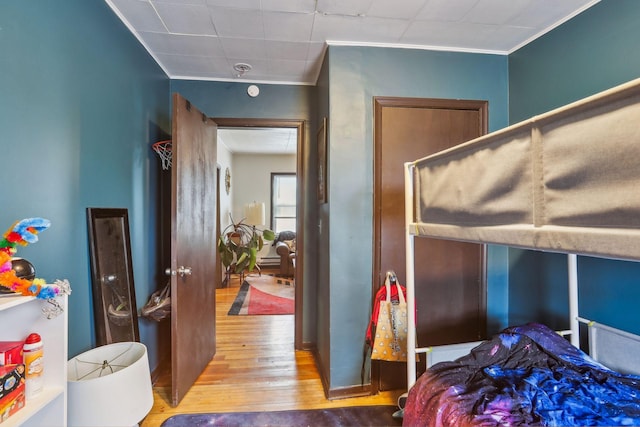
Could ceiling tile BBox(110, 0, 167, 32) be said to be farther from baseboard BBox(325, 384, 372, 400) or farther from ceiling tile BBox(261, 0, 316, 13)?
baseboard BBox(325, 384, 372, 400)

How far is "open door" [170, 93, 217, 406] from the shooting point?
1960 mm

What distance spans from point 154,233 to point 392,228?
187cm

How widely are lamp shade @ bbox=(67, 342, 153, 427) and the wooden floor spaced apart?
58 centimetres

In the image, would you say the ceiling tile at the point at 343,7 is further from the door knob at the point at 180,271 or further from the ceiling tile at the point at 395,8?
the door knob at the point at 180,271

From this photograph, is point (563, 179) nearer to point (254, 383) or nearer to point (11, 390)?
point (11, 390)

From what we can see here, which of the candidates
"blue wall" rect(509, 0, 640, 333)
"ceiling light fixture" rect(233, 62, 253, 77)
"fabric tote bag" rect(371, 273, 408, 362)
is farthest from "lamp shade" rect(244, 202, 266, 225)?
"blue wall" rect(509, 0, 640, 333)

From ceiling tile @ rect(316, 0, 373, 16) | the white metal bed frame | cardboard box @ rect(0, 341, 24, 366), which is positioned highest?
ceiling tile @ rect(316, 0, 373, 16)

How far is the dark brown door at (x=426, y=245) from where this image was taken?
211 centimetres

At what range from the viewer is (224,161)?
583 cm

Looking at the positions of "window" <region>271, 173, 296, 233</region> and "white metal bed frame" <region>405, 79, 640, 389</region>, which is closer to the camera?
"white metal bed frame" <region>405, 79, 640, 389</region>

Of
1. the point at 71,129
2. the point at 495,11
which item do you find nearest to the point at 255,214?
the point at 71,129

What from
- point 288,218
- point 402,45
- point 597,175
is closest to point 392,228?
point 402,45

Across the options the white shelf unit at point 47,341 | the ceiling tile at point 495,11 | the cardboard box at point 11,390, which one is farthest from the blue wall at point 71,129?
the ceiling tile at point 495,11

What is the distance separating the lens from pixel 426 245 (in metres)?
2.15
